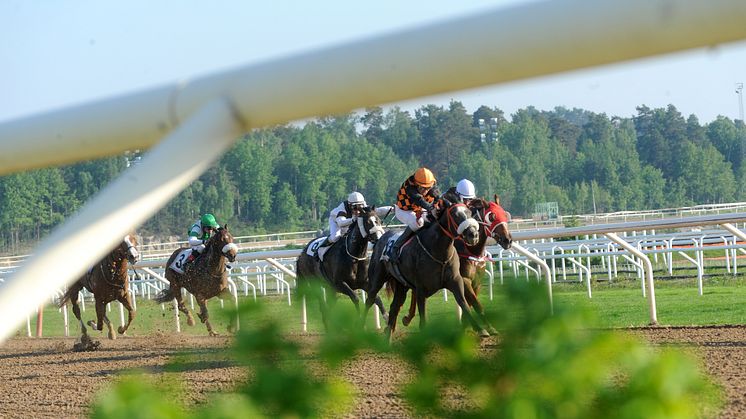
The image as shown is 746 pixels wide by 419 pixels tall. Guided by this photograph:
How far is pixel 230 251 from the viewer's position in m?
11.8

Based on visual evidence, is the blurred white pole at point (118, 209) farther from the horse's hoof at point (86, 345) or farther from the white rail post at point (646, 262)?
the horse's hoof at point (86, 345)

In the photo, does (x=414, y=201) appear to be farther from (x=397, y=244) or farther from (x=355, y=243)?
(x=355, y=243)

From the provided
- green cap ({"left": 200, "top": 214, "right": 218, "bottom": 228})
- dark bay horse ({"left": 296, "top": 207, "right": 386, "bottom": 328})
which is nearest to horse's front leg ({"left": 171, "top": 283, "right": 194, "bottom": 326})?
green cap ({"left": 200, "top": 214, "right": 218, "bottom": 228})

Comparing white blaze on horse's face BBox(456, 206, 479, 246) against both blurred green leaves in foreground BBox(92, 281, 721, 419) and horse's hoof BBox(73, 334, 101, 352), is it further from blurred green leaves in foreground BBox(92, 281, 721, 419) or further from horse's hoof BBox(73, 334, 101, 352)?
blurred green leaves in foreground BBox(92, 281, 721, 419)

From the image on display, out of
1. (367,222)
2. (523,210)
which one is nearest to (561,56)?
(367,222)

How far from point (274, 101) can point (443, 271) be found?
7840 mm

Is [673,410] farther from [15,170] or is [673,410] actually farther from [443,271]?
[443,271]

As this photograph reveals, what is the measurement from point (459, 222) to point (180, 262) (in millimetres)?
5227

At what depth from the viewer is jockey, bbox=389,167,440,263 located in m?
9.30

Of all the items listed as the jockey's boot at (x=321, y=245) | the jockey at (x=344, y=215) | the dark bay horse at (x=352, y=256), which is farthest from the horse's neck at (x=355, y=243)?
the jockey's boot at (x=321, y=245)

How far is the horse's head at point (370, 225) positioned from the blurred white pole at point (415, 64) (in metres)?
9.00

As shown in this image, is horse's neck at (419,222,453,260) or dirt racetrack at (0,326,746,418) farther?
horse's neck at (419,222,453,260)

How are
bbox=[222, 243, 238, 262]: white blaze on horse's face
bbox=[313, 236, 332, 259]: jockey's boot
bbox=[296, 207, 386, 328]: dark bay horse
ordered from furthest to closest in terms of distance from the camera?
bbox=[222, 243, 238, 262]: white blaze on horse's face < bbox=[313, 236, 332, 259]: jockey's boot < bbox=[296, 207, 386, 328]: dark bay horse

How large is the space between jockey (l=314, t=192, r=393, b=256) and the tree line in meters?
3.93
